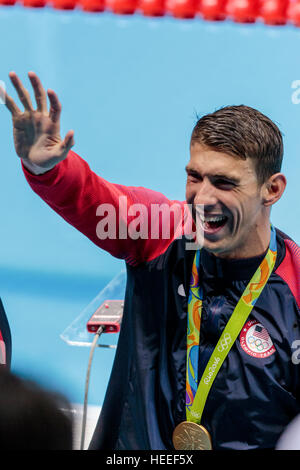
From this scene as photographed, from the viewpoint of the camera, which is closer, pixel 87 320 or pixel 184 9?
pixel 87 320

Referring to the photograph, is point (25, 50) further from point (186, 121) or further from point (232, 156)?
point (232, 156)

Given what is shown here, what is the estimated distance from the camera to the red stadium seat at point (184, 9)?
4379mm

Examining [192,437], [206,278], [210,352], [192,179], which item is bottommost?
[192,437]

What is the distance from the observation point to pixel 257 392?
1.46 meters

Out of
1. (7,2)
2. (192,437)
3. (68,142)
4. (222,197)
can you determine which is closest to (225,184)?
(222,197)

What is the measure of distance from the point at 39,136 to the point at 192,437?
0.81 meters

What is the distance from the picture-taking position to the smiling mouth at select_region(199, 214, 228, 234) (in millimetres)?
1461

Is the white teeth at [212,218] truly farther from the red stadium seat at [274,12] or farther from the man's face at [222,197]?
the red stadium seat at [274,12]

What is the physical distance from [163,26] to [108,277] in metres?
1.93

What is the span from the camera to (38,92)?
1357 mm

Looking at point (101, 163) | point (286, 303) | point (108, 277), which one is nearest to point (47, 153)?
point (286, 303)

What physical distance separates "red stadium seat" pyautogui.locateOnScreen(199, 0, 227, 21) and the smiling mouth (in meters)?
3.26

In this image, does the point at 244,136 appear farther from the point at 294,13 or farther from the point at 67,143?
the point at 294,13
